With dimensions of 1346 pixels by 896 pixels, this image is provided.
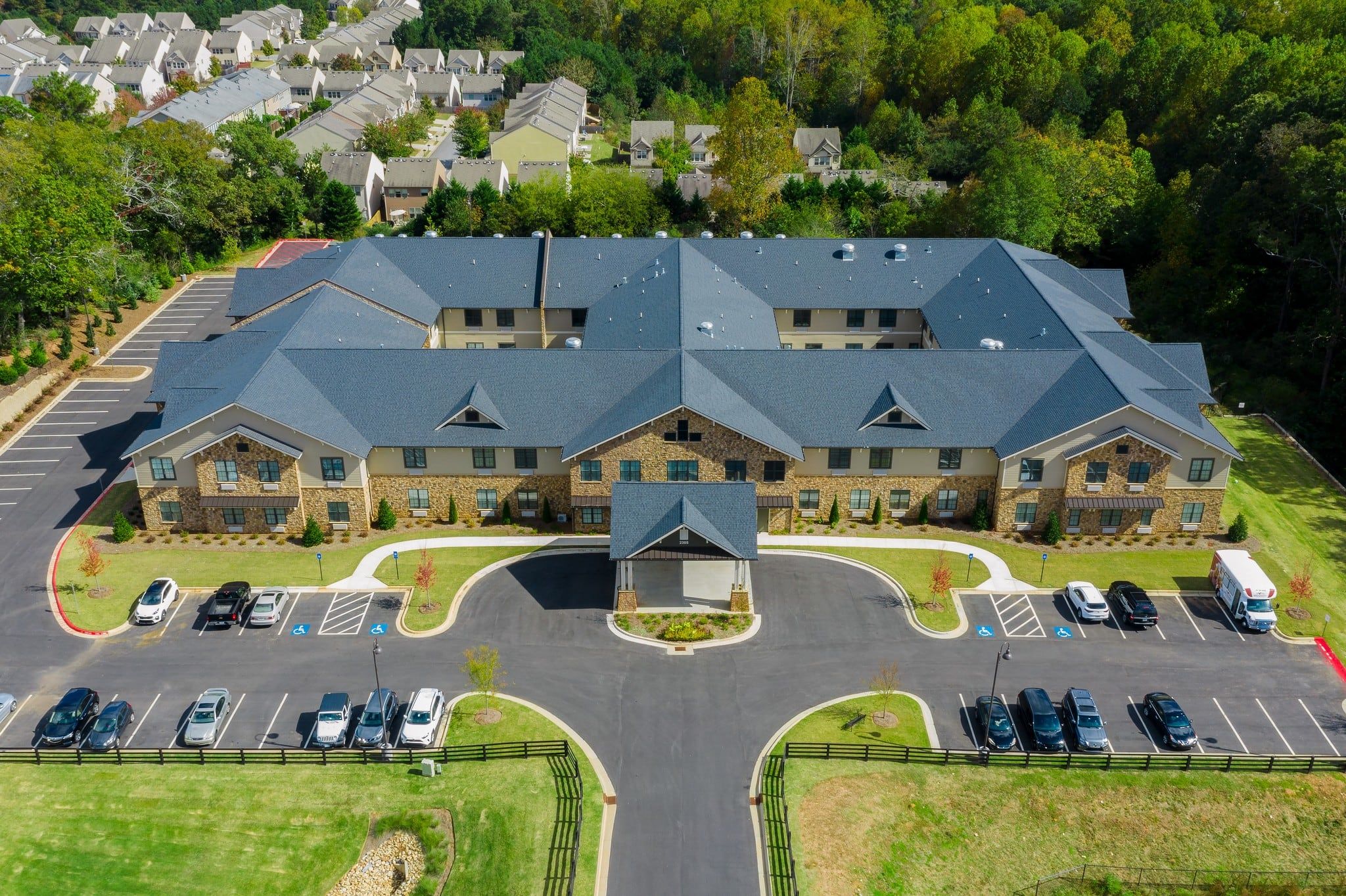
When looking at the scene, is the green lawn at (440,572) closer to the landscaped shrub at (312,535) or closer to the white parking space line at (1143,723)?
the landscaped shrub at (312,535)

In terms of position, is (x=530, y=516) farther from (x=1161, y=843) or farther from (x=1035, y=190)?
(x=1035, y=190)

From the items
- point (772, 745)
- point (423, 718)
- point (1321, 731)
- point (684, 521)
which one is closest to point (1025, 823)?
point (772, 745)

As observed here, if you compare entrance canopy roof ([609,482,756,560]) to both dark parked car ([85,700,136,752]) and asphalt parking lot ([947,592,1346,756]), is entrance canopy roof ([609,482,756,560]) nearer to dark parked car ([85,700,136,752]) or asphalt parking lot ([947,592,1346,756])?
asphalt parking lot ([947,592,1346,756])

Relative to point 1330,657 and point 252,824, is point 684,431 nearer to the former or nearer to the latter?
point 252,824

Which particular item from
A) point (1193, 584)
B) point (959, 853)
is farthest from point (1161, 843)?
point (1193, 584)

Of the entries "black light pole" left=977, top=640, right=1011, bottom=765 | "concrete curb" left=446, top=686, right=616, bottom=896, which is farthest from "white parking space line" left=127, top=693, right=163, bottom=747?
"black light pole" left=977, top=640, right=1011, bottom=765

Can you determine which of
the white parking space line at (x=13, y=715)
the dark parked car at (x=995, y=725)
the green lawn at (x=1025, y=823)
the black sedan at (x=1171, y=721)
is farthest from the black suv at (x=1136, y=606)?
the white parking space line at (x=13, y=715)

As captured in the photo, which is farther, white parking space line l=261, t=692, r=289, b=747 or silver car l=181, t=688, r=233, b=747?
white parking space line l=261, t=692, r=289, b=747
